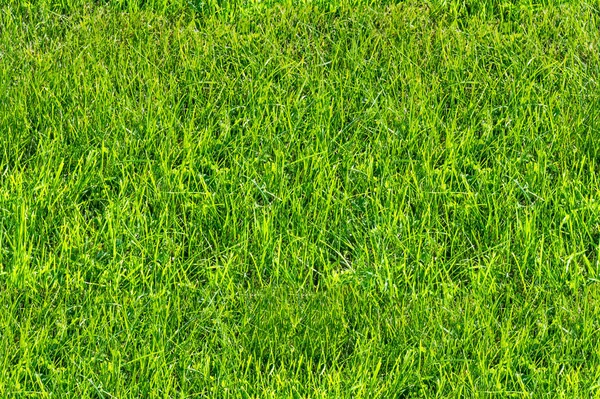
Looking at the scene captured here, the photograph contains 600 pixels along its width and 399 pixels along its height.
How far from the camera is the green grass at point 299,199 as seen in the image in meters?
3.54

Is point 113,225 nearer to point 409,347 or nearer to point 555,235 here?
point 409,347

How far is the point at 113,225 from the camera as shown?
3998 mm

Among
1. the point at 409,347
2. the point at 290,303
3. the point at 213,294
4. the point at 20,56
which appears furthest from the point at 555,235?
the point at 20,56

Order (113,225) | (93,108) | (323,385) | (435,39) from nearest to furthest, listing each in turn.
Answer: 1. (323,385)
2. (113,225)
3. (93,108)
4. (435,39)

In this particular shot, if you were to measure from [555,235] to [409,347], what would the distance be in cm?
80

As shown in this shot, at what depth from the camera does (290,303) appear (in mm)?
3723

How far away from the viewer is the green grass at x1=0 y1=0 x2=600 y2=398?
354 centimetres

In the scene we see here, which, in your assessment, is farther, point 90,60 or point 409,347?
point 90,60

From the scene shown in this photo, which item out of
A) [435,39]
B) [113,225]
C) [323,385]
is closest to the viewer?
[323,385]

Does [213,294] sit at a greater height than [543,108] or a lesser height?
lesser

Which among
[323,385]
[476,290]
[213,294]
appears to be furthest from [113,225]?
[476,290]

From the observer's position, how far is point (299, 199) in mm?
4137

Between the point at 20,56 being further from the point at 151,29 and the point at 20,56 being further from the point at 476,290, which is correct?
the point at 476,290

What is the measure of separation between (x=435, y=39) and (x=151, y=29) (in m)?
1.36
